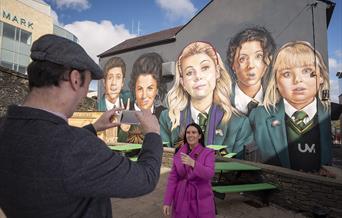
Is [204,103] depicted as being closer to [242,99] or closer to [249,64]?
[242,99]

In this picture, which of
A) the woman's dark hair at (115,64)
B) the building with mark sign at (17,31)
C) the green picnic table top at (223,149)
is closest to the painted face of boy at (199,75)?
the green picnic table top at (223,149)

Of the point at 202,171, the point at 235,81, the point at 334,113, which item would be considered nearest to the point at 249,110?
the point at 235,81

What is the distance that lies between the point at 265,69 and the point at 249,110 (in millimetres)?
1735

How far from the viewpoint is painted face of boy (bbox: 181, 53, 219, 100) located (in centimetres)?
1257

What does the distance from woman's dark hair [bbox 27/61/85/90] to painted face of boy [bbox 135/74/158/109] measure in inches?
543

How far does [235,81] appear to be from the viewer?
11586 millimetres

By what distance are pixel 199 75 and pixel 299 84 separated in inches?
184

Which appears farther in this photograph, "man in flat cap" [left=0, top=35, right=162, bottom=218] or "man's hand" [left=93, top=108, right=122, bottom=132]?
"man's hand" [left=93, top=108, right=122, bottom=132]

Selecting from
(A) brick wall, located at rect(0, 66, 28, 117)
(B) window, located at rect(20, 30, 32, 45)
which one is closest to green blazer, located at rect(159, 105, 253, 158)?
(A) brick wall, located at rect(0, 66, 28, 117)

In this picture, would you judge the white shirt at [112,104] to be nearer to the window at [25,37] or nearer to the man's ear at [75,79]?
the man's ear at [75,79]

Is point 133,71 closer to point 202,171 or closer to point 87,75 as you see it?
point 202,171

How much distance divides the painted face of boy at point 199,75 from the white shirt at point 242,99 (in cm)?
133

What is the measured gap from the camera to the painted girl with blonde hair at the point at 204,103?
11.5m

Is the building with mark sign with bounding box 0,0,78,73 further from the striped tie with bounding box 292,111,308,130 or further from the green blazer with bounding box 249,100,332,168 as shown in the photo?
the striped tie with bounding box 292,111,308,130
